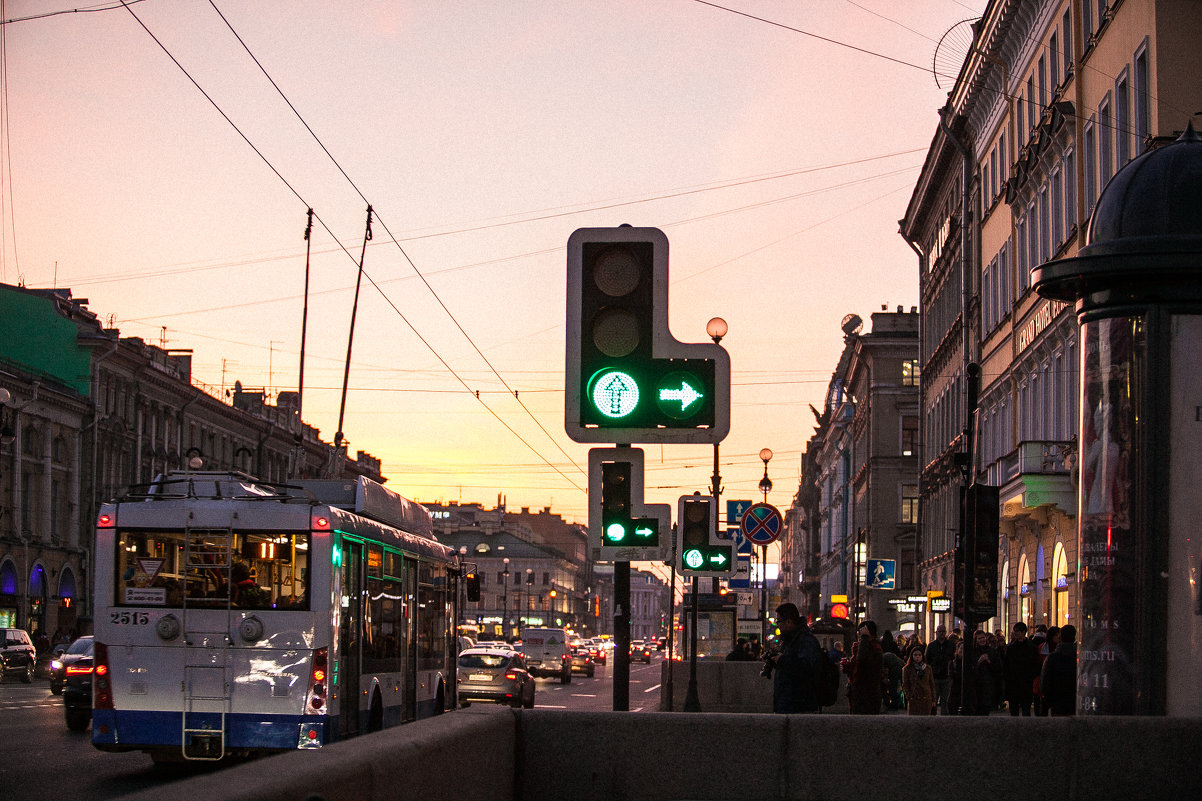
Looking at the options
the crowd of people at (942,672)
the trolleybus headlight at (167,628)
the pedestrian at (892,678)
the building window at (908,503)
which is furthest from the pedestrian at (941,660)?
the building window at (908,503)

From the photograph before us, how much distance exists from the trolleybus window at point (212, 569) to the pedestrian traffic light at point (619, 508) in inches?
272

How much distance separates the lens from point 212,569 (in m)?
16.3

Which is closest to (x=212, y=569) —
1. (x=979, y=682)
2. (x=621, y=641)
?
(x=621, y=641)

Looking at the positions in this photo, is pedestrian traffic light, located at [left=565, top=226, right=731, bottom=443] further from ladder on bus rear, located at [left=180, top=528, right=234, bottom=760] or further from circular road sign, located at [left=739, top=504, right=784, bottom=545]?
circular road sign, located at [left=739, top=504, right=784, bottom=545]

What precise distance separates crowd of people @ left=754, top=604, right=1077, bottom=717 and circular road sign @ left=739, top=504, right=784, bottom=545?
3079 millimetres

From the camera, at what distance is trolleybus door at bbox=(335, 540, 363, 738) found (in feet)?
53.5

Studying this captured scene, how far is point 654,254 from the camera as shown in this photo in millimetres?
9250

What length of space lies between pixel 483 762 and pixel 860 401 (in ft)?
285

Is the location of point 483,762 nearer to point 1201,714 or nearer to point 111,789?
point 1201,714

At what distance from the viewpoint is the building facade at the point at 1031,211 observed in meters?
29.9

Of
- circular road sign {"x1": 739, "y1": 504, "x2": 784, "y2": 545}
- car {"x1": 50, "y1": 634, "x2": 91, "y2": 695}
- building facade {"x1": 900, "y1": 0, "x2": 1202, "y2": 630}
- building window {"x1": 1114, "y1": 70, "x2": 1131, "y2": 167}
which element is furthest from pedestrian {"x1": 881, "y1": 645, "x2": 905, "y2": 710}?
car {"x1": 50, "y1": 634, "x2": 91, "y2": 695}

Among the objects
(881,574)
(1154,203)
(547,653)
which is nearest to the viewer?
(1154,203)

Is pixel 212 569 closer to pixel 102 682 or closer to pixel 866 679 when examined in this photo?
pixel 102 682

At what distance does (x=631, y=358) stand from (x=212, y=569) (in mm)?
8327
